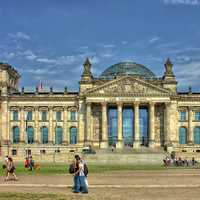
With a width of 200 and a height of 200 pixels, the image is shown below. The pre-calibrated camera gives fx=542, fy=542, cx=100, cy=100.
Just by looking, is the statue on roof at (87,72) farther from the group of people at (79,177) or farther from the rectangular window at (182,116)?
the group of people at (79,177)

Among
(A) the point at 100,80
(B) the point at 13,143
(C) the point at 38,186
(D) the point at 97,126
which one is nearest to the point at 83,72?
(A) the point at 100,80

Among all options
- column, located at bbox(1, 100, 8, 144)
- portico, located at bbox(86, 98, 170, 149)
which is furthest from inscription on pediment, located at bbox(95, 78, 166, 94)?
column, located at bbox(1, 100, 8, 144)

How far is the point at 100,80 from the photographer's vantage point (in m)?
121

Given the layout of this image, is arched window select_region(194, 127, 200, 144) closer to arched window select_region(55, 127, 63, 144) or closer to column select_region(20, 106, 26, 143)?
arched window select_region(55, 127, 63, 144)

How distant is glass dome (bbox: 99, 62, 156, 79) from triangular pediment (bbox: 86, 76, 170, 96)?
4.94 meters

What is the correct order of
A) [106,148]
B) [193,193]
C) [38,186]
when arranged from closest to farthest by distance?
[193,193] → [38,186] → [106,148]

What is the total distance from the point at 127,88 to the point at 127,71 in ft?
31.6

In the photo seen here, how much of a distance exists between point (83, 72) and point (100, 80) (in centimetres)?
423

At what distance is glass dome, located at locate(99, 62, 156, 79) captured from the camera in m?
124

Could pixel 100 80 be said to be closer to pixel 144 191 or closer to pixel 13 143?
pixel 13 143

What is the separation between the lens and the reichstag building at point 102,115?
116312mm

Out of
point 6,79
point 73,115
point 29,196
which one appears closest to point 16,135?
point 6,79

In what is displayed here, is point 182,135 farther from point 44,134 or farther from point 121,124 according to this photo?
point 44,134

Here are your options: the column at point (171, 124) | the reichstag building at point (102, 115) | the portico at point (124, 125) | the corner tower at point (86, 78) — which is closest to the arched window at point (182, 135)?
the reichstag building at point (102, 115)
